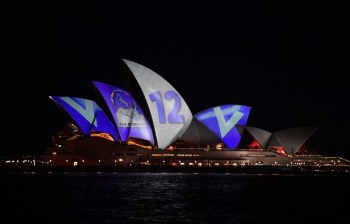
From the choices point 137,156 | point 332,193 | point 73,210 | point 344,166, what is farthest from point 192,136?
point 73,210

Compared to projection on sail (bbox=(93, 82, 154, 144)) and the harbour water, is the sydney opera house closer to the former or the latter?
projection on sail (bbox=(93, 82, 154, 144))

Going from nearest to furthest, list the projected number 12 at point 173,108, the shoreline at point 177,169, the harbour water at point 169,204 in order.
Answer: the harbour water at point 169,204, the projected number 12 at point 173,108, the shoreline at point 177,169

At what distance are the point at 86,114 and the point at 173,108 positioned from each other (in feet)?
39.7

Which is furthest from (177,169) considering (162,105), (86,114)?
(86,114)

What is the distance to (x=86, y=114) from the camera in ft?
251

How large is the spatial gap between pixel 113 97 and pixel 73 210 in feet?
138

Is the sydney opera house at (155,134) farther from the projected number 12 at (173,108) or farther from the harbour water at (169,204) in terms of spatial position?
the harbour water at (169,204)

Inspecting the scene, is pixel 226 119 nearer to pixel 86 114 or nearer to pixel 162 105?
pixel 162 105

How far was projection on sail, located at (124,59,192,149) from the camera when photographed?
237 ft

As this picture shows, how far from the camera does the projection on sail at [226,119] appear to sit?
3305 inches

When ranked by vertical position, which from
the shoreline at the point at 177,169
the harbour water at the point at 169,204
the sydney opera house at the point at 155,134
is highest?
the sydney opera house at the point at 155,134

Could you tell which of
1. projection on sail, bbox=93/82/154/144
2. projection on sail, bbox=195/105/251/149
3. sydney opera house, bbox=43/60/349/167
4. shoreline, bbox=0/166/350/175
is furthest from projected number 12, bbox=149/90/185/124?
Result: shoreline, bbox=0/166/350/175

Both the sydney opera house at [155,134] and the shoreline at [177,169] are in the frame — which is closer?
the sydney opera house at [155,134]

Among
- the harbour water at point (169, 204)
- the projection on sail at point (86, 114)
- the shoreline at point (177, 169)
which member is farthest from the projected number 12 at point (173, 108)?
the harbour water at point (169, 204)
